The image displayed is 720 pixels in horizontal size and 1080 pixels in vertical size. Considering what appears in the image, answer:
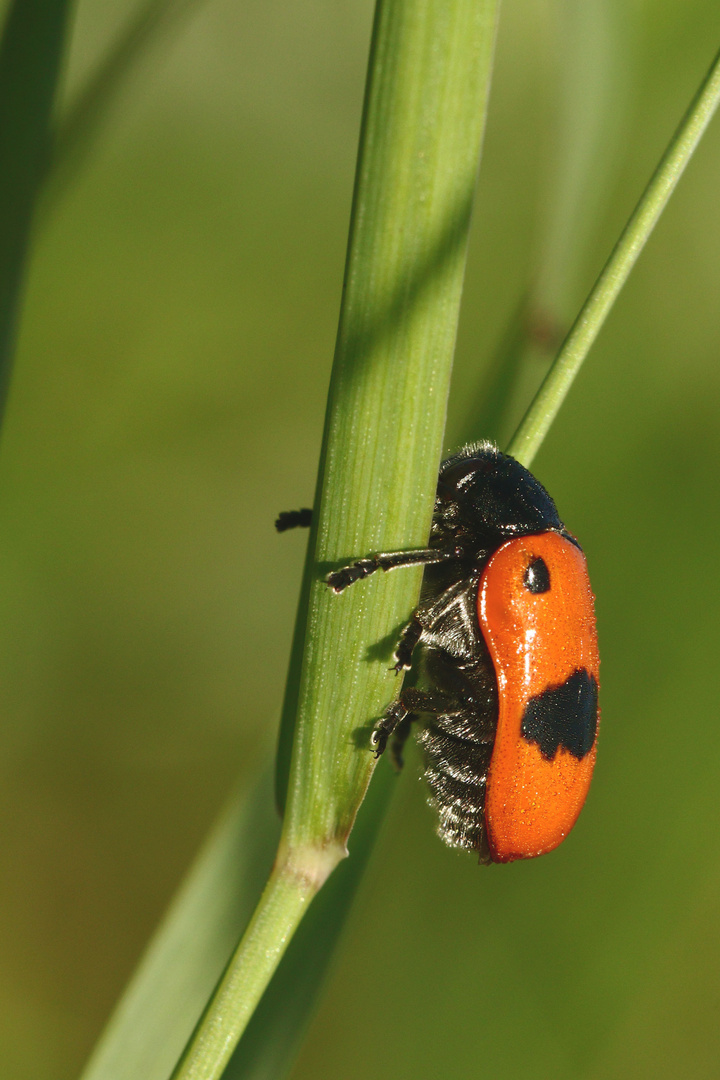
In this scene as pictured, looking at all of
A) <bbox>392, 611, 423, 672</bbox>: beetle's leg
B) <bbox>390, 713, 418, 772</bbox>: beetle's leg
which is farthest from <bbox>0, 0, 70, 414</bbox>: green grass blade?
<bbox>390, 713, 418, 772</bbox>: beetle's leg

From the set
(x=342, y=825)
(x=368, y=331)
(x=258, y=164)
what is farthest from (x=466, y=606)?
(x=258, y=164)

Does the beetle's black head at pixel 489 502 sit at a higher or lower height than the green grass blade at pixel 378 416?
higher

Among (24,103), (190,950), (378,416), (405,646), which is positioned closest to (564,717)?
(405,646)

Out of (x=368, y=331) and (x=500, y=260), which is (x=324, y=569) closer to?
(x=368, y=331)

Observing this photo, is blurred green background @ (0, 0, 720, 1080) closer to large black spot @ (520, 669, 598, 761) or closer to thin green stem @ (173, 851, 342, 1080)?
large black spot @ (520, 669, 598, 761)

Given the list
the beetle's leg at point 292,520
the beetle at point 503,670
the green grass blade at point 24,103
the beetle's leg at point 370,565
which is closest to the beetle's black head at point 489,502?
the beetle at point 503,670

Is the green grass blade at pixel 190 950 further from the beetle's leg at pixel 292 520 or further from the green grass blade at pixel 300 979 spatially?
the beetle's leg at pixel 292 520
